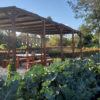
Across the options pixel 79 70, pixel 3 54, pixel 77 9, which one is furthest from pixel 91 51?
pixel 79 70

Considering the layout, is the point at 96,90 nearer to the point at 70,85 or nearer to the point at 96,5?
the point at 70,85

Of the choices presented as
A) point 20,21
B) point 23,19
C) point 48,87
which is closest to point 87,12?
point 20,21

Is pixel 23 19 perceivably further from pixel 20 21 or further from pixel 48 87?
pixel 48 87

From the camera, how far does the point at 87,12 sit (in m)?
15.1

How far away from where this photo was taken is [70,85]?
1.29 m

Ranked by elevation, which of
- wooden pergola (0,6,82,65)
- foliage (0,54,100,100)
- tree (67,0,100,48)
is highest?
tree (67,0,100,48)

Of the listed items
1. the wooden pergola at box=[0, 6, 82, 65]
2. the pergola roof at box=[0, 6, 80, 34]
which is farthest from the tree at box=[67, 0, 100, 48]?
the pergola roof at box=[0, 6, 80, 34]

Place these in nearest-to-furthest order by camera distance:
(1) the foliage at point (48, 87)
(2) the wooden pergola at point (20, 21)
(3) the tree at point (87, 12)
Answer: (1) the foliage at point (48, 87) → (2) the wooden pergola at point (20, 21) → (3) the tree at point (87, 12)

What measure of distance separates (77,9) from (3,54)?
31.3 feet

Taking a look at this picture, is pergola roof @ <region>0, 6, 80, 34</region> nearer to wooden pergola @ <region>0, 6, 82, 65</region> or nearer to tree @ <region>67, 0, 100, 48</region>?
wooden pergola @ <region>0, 6, 82, 65</region>

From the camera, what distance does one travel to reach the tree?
45.5 ft

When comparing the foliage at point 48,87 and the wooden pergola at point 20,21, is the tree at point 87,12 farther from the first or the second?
the foliage at point 48,87

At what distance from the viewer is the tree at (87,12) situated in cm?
1387

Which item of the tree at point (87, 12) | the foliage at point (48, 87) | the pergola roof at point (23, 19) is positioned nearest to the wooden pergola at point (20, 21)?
the pergola roof at point (23, 19)
